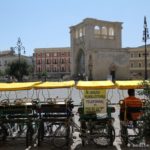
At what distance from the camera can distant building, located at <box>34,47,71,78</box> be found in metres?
131

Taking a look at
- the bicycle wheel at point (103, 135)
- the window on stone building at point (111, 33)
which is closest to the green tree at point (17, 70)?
the window on stone building at point (111, 33)

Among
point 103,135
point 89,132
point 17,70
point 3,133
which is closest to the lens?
point 103,135

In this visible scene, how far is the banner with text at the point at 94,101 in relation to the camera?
35.4 feet

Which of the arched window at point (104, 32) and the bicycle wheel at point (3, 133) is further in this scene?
the arched window at point (104, 32)

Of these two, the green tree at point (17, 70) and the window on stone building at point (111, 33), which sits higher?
the window on stone building at point (111, 33)

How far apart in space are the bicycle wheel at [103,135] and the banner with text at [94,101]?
59 cm

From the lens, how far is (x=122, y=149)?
10.0 meters

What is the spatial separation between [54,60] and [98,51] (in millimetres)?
48394

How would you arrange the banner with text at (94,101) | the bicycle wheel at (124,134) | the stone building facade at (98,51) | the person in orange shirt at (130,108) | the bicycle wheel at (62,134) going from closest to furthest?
the bicycle wheel at (62,134), the bicycle wheel at (124,134), the person in orange shirt at (130,108), the banner with text at (94,101), the stone building facade at (98,51)

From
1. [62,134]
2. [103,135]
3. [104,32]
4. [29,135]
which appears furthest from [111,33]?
[62,134]

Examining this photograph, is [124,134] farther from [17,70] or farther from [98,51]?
[17,70]

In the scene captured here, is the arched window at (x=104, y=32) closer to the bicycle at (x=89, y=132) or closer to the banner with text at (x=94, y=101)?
the banner with text at (x=94, y=101)

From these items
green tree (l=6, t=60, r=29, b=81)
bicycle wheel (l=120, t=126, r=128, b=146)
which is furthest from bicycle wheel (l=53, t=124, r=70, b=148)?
green tree (l=6, t=60, r=29, b=81)

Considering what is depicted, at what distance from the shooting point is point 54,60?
434 ft
